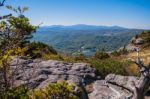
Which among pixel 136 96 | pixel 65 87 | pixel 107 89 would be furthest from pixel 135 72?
pixel 65 87

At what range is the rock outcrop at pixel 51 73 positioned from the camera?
55.2 feet

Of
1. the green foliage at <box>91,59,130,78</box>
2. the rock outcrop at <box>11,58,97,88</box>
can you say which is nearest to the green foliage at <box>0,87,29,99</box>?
the rock outcrop at <box>11,58,97,88</box>

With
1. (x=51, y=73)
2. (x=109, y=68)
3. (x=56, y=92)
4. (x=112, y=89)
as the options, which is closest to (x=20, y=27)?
(x=56, y=92)

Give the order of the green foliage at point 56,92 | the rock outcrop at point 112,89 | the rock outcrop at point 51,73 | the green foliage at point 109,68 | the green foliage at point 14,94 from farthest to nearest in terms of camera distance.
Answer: the green foliage at point 109,68
the rock outcrop at point 51,73
the rock outcrop at point 112,89
the green foliage at point 56,92
the green foliage at point 14,94

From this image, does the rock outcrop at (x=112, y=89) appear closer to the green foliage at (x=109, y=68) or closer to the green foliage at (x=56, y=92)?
the green foliage at (x=109, y=68)

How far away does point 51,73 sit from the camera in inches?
729

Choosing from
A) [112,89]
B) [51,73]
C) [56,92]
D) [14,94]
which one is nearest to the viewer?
[14,94]

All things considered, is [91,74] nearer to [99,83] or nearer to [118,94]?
[99,83]

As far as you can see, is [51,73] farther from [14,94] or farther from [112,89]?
[14,94]

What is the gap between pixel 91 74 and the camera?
19.2 meters

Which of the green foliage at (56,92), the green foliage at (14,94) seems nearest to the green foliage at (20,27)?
the green foliage at (14,94)

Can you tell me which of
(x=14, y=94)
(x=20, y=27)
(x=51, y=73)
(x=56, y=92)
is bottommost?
(x=51, y=73)

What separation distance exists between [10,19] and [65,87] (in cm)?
323

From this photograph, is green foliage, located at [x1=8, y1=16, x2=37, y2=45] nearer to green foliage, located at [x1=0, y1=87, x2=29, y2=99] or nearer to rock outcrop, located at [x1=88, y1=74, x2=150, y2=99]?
green foliage, located at [x1=0, y1=87, x2=29, y2=99]
